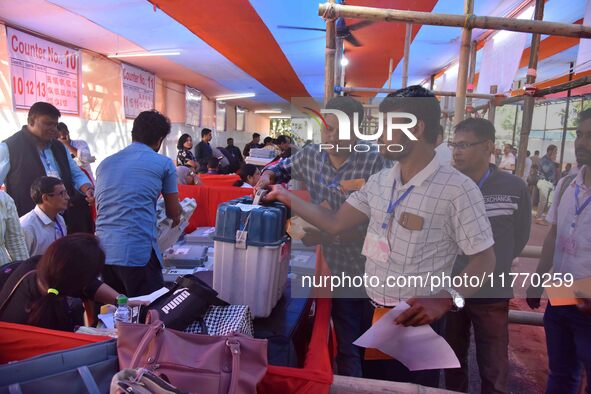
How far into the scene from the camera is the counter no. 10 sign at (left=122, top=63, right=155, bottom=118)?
7.71 m

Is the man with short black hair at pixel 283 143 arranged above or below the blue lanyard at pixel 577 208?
above

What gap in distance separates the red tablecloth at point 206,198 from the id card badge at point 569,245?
3361 mm

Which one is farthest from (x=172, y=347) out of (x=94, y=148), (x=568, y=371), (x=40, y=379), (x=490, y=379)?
(x=94, y=148)

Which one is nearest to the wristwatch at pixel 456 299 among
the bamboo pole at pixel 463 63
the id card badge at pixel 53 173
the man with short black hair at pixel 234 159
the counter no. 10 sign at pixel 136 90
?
the bamboo pole at pixel 463 63

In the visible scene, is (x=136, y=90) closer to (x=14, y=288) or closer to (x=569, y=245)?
(x=14, y=288)

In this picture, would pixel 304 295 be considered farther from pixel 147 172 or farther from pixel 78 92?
pixel 78 92

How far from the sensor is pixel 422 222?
1.23 meters

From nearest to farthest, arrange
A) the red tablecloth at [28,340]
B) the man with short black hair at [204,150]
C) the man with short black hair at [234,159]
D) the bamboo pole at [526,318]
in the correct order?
1. the red tablecloth at [28,340]
2. the bamboo pole at [526,318]
3. the man with short black hair at [204,150]
4. the man with short black hair at [234,159]

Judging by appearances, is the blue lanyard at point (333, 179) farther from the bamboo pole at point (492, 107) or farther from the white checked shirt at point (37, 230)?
the white checked shirt at point (37, 230)

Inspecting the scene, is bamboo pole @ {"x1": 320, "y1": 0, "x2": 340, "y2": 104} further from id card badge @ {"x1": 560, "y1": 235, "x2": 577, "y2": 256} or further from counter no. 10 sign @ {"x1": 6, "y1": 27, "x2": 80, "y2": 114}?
counter no. 10 sign @ {"x1": 6, "y1": 27, "x2": 80, "y2": 114}

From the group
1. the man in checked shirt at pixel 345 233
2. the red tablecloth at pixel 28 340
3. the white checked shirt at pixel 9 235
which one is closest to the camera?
the red tablecloth at pixel 28 340

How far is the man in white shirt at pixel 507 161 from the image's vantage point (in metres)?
1.70

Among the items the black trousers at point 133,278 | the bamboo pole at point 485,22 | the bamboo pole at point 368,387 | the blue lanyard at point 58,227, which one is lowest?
the black trousers at point 133,278

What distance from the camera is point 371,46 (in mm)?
5656
